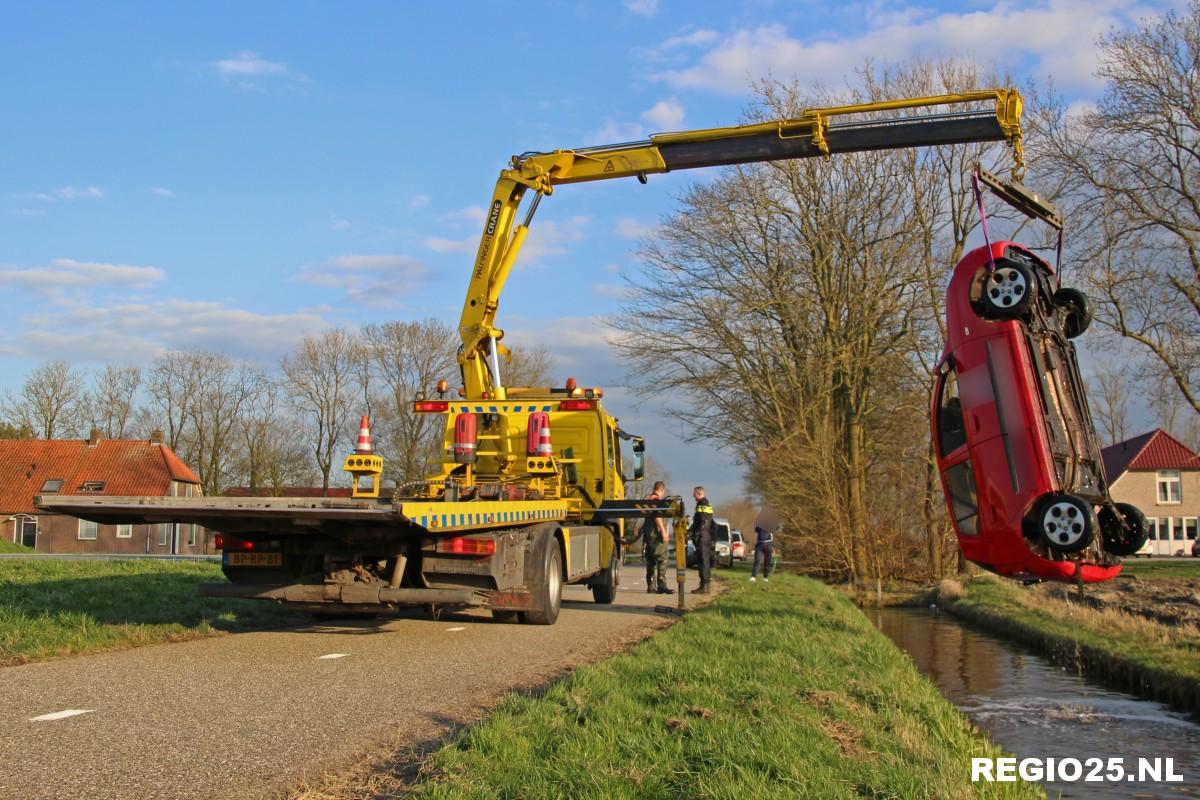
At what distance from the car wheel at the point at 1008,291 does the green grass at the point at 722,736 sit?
11.1 feet

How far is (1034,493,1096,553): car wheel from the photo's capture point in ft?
27.4

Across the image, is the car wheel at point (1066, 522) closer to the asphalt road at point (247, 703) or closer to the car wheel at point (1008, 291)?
the car wheel at point (1008, 291)

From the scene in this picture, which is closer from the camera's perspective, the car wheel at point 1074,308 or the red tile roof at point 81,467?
the car wheel at point 1074,308

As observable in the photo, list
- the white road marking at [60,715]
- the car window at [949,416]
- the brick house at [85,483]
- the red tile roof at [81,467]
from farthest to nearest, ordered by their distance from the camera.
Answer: the red tile roof at [81,467] < the brick house at [85,483] < the car window at [949,416] < the white road marking at [60,715]

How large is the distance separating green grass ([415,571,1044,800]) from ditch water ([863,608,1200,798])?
29.1 inches

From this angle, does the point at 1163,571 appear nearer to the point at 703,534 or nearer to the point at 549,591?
the point at 703,534

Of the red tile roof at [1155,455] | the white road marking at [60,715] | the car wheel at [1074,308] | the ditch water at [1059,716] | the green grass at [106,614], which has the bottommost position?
the ditch water at [1059,716]

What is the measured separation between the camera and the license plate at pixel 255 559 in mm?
9594

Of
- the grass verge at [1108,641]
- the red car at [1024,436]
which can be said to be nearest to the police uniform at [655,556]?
the grass verge at [1108,641]

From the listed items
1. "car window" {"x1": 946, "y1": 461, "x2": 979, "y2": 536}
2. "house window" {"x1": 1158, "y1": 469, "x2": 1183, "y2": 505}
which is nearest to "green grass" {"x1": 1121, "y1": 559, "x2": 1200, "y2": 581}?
"car window" {"x1": 946, "y1": 461, "x2": 979, "y2": 536}

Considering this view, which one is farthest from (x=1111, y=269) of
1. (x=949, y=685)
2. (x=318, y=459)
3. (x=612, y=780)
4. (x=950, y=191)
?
(x=318, y=459)

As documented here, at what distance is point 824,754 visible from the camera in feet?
15.9

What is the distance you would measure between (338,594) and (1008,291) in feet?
21.9

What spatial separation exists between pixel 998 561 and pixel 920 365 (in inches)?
776
